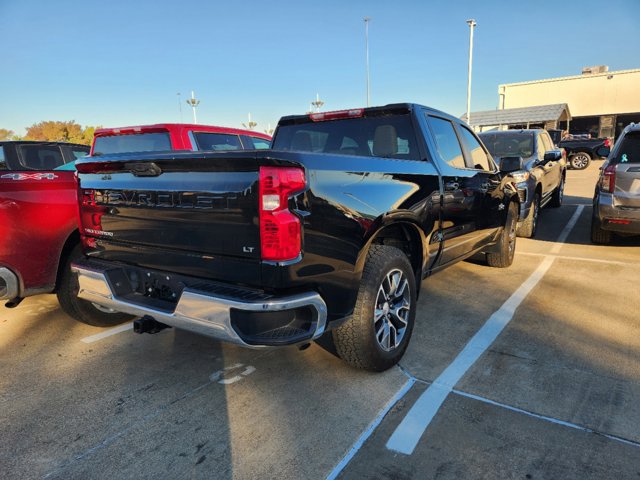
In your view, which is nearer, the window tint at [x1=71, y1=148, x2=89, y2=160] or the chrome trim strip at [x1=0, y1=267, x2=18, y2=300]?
the chrome trim strip at [x1=0, y1=267, x2=18, y2=300]

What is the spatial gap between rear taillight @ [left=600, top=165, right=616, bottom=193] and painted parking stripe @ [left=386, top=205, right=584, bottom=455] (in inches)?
Answer: 86.8

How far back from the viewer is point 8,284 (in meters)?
3.44

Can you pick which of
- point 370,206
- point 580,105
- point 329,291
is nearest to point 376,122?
point 370,206

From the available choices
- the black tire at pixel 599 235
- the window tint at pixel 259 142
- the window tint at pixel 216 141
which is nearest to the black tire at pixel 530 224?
the black tire at pixel 599 235

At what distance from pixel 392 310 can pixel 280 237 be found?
1226 millimetres

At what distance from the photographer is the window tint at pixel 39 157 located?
570 centimetres

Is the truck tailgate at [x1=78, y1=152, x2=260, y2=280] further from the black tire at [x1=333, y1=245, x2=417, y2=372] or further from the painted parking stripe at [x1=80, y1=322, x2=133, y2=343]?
the painted parking stripe at [x1=80, y1=322, x2=133, y2=343]

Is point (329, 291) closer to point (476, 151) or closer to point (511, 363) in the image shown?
point (511, 363)

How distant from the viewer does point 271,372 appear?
10.3 ft

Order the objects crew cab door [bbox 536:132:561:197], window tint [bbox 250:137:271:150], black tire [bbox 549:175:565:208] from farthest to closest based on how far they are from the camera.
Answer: black tire [bbox 549:175:565:208] < crew cab door [bbox 536:132:561:197] < window tint [bbox 250:137:271:150]

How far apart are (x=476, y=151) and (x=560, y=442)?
3.23 meters

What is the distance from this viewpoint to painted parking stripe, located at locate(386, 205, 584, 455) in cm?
238

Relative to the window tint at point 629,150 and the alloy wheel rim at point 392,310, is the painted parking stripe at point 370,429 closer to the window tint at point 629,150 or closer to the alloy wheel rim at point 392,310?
the alloy wheel rim at point 392,310

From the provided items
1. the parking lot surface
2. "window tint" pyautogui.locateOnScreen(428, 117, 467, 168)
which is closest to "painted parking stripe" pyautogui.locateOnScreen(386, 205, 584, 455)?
the parking lot surface
